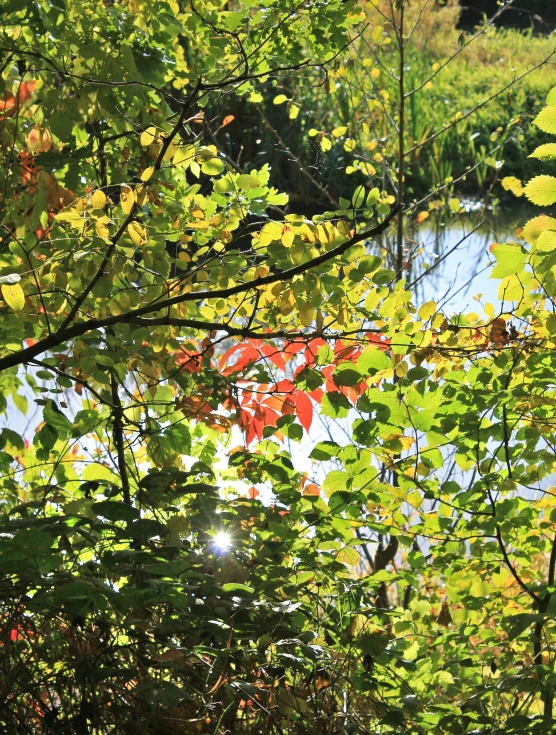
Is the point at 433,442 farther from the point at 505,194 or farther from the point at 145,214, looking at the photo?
the point at 505,194

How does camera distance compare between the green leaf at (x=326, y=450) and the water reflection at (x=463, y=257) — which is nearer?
the green leaf at (x=326, y=450)

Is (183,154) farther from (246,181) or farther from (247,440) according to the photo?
(247,440)

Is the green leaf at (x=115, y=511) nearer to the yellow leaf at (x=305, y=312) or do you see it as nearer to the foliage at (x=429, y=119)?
the yellow leaf at (x=305, y=312)

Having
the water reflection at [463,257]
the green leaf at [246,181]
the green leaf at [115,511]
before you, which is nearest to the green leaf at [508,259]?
the green leaf at [246,181]

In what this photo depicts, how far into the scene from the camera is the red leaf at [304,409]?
6.66 feet

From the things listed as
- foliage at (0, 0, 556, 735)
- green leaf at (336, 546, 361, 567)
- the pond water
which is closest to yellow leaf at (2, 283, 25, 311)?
foliage at (0, 0, 556, 735)

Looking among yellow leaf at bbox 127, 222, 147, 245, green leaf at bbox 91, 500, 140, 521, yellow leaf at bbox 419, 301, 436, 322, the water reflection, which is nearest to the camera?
yellow leaf at bbox 127, 222, 147, 245

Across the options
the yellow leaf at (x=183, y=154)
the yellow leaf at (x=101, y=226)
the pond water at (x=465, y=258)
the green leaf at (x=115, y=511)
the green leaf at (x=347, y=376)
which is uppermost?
the pond water at (x=465, y=258)

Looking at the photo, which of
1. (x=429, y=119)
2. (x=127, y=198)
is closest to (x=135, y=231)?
(x=127, y=198)

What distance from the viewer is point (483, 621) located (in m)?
2.37

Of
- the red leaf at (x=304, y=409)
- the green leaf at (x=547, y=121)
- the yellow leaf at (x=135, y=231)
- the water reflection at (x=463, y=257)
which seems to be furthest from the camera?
the water reflection at (x=463, y=257)

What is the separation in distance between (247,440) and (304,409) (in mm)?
212

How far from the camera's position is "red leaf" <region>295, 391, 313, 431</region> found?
2.03m

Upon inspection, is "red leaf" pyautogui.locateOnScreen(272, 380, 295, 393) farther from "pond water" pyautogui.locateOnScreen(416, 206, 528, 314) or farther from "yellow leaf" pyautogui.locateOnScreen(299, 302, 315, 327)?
"pond water" pyautogui.locateOnScreen(416, 206, 528, 314)
